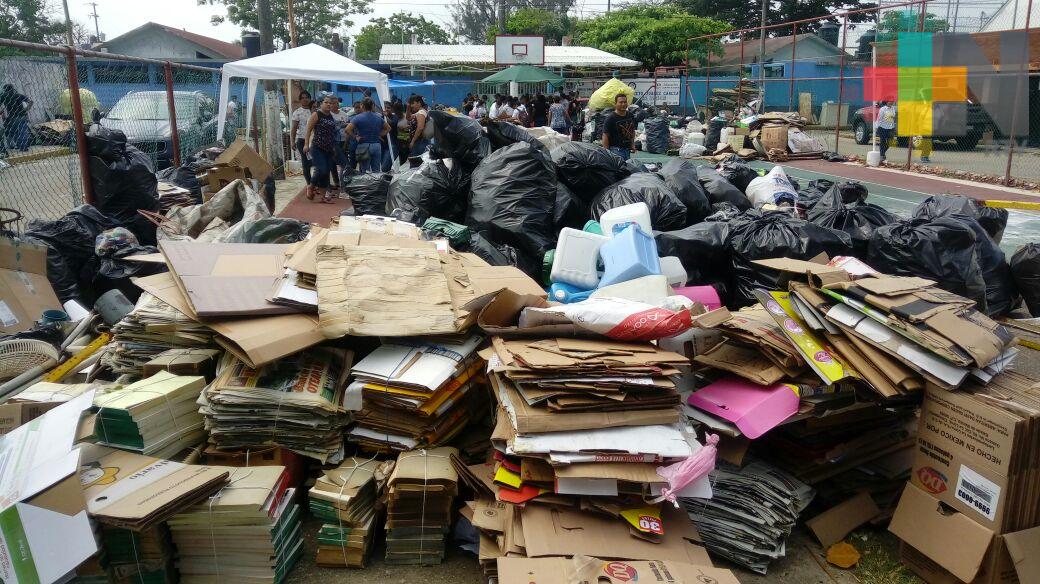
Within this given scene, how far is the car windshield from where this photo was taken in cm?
980

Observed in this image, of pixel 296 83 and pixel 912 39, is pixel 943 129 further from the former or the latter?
pixel 296 83

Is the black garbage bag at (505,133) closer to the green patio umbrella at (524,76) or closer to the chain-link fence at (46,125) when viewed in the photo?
the chain-link fence at (46,125)

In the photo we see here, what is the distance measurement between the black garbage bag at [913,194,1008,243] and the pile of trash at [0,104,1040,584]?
94 centimetres

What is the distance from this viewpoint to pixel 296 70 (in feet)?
34.9

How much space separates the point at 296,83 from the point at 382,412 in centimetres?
1503

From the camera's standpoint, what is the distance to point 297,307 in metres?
3.37

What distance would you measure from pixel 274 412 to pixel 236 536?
564 mm

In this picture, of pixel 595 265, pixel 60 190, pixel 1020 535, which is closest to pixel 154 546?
pixel 595 265

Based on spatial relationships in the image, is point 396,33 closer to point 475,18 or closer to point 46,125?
point 475,18

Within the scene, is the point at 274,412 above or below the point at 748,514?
above

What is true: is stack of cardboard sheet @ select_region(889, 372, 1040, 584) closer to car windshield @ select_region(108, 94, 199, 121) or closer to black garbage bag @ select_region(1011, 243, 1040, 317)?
black garbage bag @ select_region(1011, 243, 1040, 317)

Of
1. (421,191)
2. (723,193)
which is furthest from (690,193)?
(421,191)

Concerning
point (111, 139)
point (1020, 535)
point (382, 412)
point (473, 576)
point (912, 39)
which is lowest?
point (473, 576)

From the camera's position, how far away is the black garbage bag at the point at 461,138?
611 cm
